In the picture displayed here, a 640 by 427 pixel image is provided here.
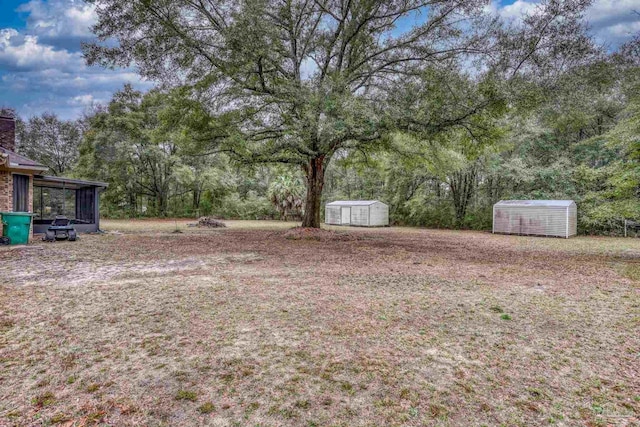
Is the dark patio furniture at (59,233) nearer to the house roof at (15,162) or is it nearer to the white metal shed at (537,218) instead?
the house roof at (15,162)

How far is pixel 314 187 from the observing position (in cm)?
1345

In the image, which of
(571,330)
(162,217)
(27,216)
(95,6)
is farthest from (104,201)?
(571,330)

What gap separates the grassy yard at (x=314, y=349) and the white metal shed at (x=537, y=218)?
1046cm

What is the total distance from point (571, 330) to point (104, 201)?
2897 cm

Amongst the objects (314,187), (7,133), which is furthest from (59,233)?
(314,187)

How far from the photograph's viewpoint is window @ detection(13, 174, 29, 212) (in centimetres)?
1000

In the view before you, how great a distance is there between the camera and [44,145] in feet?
87.7

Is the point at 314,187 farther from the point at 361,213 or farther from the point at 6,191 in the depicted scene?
the point at 6,191

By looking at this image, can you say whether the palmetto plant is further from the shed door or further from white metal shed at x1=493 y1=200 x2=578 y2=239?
white metal shed at x1=493 y1=200 x2=578 y2=239

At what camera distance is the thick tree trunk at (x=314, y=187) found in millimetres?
13297

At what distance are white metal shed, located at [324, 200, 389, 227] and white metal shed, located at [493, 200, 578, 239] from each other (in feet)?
23.0

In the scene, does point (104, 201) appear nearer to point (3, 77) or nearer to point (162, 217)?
point (162, 217)

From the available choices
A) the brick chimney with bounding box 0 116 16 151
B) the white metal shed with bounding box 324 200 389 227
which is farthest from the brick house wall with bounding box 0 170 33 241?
the white metal shed with bounding box 324 200 389 227

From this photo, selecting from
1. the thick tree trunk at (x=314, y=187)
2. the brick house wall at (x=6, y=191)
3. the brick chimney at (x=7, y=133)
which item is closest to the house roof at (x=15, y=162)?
the brick house wall at (x=6, y=191)
